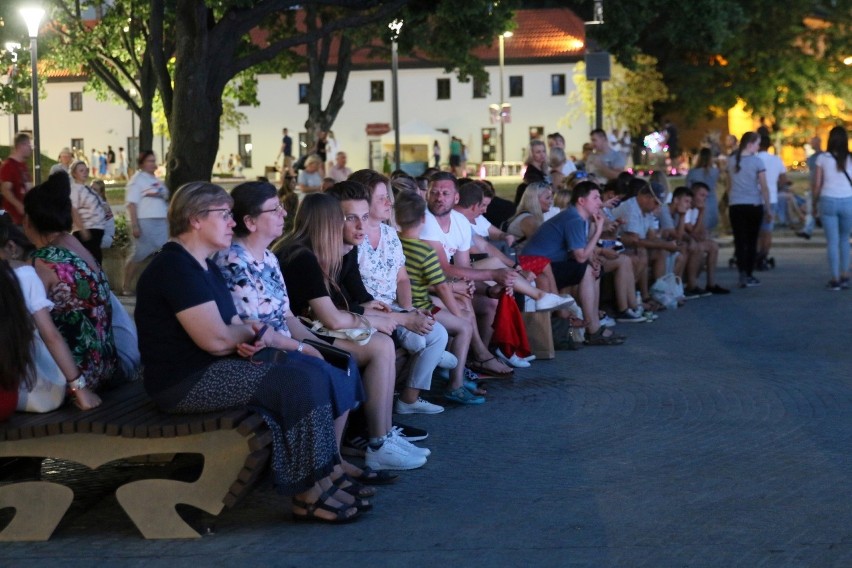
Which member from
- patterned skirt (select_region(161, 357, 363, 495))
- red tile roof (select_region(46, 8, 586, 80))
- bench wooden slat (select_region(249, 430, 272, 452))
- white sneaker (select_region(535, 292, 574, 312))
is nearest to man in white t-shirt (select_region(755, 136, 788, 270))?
white sneaker (select_region(535, 292, 574, 312))

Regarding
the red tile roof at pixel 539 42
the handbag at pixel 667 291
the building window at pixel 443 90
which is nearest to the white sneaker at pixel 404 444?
the handbag at pixel 667 291

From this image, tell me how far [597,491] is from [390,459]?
48.0 inches

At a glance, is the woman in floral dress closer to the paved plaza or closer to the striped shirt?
the paved plaza

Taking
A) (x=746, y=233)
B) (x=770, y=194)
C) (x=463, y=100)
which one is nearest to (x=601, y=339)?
(x=746, y=233)

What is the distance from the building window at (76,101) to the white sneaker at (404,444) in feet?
289

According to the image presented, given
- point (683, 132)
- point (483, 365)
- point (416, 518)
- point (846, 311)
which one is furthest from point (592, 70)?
point (683, 132)

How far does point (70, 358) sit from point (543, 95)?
76.1m

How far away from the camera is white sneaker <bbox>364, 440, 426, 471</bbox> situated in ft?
25.4

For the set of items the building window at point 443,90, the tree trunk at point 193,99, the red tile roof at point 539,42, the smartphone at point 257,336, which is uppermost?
the red tile roof at point 539,42

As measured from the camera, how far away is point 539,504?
691 centimetres

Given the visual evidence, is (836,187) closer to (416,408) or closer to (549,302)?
(549,302)

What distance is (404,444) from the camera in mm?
7863

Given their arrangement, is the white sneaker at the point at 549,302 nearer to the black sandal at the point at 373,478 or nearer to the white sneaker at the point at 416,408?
the white sneaker at the point at 416,408

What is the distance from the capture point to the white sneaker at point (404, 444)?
25.7 ft
